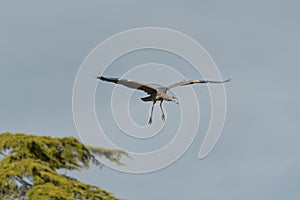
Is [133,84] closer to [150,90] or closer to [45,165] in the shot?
[150,90]

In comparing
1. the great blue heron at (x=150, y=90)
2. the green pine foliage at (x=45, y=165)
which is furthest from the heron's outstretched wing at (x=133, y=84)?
the green pine foliage at (x=45, y=165)

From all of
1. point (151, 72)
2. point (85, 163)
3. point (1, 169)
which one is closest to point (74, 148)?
point (85, 163)

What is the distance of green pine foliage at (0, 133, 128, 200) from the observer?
18.4 meters

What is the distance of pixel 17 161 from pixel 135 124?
9.51ft

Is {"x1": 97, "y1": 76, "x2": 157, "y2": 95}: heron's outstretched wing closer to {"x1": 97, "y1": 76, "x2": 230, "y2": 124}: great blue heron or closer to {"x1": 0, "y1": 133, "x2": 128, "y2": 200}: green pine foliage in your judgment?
{"x1": 97, "y1": 76, "x2": 230, "y2": 124}: great blue heron

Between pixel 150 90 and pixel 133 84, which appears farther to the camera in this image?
pixel 150 90

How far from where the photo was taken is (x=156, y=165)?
17.5 meters

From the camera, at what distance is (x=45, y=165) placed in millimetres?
19172

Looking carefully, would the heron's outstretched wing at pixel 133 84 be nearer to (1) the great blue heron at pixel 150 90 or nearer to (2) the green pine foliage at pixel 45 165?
(1) the great blue heron at pixel 150 90

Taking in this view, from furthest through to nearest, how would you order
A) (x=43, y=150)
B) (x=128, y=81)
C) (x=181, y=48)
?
(x=43, y=150) < (x=181, y=48) < (x=128, y=81)

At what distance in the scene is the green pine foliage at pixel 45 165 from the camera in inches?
723

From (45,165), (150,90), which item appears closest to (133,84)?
(150,90)

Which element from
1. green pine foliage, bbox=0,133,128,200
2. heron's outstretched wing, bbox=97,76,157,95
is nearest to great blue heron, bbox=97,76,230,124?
heron's outstretched wing, bbox=97,76,157,95

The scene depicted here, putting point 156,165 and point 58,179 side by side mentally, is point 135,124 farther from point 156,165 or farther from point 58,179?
point 58,179
